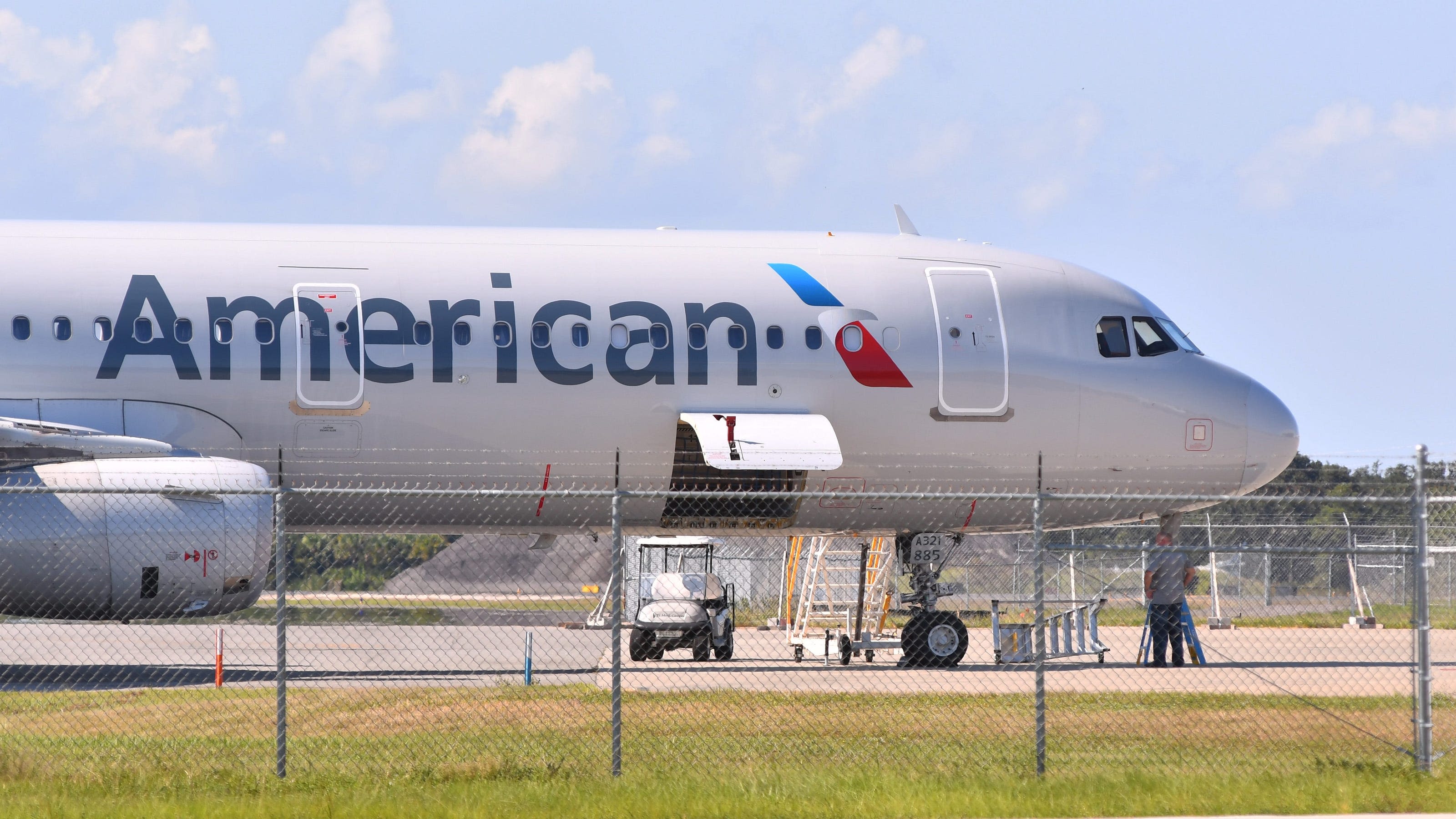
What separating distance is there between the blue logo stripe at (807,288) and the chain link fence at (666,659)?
2.45 metres

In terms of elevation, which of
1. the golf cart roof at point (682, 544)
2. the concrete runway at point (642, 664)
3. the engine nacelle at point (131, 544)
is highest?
the engine nacelle at point (131, 544)

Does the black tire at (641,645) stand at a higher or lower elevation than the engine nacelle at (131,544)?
lower

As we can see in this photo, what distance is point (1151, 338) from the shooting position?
1958 cm

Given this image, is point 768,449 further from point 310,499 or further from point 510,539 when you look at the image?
point 510,539

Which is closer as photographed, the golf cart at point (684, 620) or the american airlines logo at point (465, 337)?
the american airlines logo at point (465, 337)

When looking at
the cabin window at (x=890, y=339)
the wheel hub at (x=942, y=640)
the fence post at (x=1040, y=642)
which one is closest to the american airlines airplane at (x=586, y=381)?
the cabin window at (x=890, y=339)

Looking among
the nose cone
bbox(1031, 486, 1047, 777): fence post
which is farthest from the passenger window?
bbox(1031, 486, 1047, 777): fence post

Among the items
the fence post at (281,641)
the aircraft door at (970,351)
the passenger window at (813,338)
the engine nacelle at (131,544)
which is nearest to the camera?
the fence post at (281,641)

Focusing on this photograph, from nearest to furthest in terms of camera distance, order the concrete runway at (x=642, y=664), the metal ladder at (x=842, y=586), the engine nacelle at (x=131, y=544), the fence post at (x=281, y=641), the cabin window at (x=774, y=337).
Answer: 1. the fence post at (x=281, y=641)
2. the engine nacelle at (x=131, y=544)
3. the concrete runway at (x=642, y=664)
4. the cabin window at (x=774, y=337)
5. the metal ladder at (x=842, y=586)

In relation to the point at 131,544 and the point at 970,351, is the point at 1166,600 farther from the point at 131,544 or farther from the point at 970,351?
the point at 131,544

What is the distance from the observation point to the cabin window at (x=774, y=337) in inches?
722

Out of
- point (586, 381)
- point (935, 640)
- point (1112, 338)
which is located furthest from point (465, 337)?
point (1112, 338)

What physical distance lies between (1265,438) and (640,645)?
360 inches

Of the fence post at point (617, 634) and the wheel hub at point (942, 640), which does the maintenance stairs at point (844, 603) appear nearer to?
the wheel hub at point (942, 640)
